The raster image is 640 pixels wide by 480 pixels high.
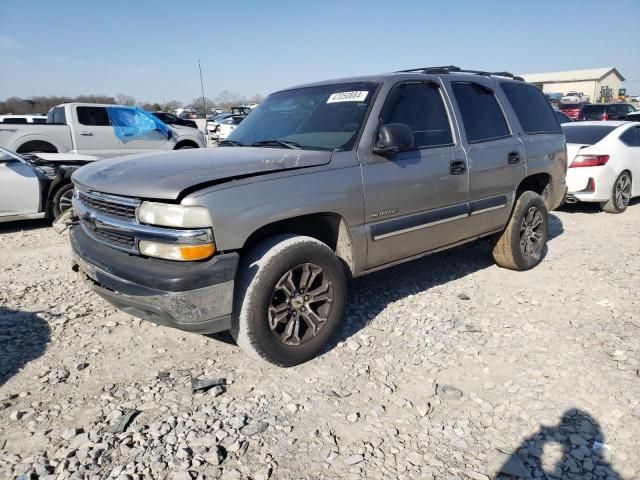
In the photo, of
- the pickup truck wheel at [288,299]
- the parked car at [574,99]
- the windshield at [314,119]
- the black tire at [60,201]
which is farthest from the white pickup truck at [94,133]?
the parked car at [574,99]

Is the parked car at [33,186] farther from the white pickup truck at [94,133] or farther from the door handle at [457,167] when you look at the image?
the door handle at [457,167]

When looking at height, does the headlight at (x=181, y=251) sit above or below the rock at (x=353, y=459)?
above

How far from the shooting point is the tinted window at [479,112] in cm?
415

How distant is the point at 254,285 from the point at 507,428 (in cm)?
160

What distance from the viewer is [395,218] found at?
3.51 meters

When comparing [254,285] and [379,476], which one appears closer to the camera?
[379,476]

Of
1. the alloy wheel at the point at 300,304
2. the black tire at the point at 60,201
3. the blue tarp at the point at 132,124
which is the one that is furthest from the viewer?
the blue tarp at the point at 132,124

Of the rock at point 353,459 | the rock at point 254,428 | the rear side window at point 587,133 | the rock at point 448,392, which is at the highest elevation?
the rear side window at point 587,133

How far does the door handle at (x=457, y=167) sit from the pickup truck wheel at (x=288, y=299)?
1.36m

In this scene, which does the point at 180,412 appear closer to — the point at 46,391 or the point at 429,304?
the point at 46,391

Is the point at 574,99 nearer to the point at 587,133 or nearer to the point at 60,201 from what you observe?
the point at 587,133

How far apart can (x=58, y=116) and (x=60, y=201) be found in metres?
5.20

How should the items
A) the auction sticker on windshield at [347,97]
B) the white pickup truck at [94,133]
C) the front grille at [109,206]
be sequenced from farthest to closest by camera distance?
the white pickup truck at [94,133] < the auction sticker on windshield at [347,97] < the front grille at [109,206]

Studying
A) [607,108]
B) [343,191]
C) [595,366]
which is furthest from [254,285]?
[607,108]
